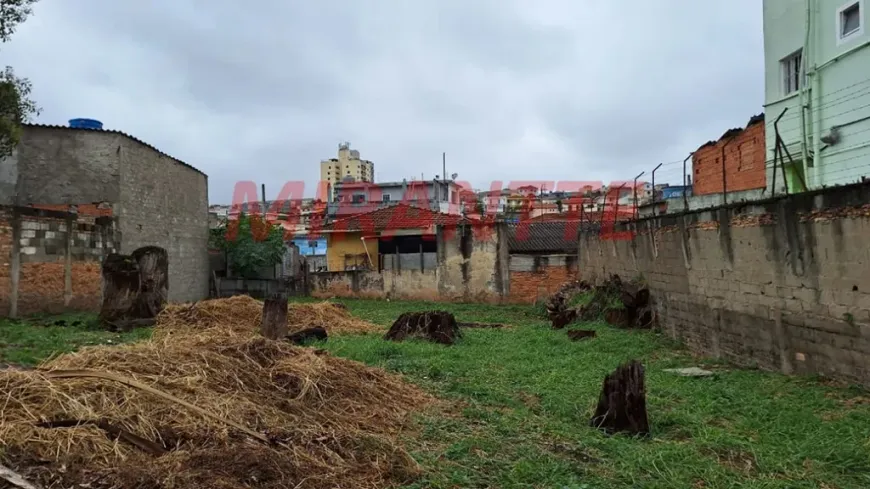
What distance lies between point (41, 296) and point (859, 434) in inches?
596

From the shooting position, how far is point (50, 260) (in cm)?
1359

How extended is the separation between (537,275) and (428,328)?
10680 mm

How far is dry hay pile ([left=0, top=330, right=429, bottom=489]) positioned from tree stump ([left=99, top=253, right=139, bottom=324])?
716 centimetres

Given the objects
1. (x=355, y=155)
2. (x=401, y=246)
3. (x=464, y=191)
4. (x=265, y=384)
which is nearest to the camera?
(x=265, y=384)

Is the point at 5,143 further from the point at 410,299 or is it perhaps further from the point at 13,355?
the point at 410,299

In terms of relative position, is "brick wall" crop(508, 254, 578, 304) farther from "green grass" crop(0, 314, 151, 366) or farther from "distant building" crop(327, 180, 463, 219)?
"distant building" crop(327, 180, 463, 219)

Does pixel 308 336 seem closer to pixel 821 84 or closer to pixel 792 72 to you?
pixel 821 84

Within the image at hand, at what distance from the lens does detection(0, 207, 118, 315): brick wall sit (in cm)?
1278

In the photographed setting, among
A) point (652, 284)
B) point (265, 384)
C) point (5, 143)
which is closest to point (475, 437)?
point (265, 384)

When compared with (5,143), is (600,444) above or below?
below

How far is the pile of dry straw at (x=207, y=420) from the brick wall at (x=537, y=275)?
50.3 ft

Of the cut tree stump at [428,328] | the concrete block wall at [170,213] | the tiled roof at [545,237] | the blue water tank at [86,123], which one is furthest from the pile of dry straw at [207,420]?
the tiled roof at [545,237]

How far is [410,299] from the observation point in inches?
861

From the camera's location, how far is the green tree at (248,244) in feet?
74.3
